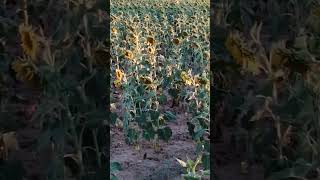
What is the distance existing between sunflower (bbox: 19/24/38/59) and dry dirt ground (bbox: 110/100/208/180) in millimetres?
1726

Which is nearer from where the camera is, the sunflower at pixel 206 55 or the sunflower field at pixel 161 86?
the sunflower field at pixel 161 86

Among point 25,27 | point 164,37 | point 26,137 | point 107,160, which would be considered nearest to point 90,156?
point 107,160

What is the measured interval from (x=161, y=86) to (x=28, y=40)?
9.35ft

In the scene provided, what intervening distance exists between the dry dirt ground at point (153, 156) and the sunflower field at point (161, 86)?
3 centimetres

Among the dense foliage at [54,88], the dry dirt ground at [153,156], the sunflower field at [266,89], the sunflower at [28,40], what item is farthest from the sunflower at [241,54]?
the dry dirt ground at [153,156]

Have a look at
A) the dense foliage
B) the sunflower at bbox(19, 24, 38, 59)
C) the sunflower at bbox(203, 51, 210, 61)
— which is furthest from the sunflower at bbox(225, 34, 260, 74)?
the sunflower at bbox(203, 51, 210, 61)

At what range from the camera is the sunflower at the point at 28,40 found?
63.8 inches

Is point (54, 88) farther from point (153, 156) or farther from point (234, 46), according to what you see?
point (153, 156)

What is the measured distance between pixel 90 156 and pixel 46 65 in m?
0.28

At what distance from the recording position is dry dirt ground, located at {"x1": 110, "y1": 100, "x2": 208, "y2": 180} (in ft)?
10.9

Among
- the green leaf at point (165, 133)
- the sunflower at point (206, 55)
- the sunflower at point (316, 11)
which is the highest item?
the sunflower at point (206, 55)

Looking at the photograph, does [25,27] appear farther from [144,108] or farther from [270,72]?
[144,108]

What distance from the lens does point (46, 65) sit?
1636 millimetres

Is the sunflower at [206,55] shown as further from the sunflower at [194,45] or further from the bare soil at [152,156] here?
the bare soil at [152,156]
